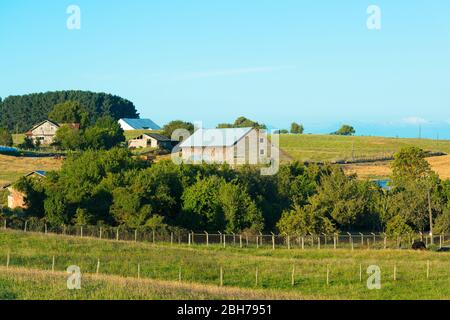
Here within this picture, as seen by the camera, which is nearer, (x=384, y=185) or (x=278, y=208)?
(x=278, y=208)

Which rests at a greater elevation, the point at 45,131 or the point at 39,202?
the point at 45,131

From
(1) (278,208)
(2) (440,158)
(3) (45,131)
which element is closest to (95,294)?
(1) (278,208)

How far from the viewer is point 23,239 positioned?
4297cm

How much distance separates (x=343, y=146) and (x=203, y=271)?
9628cm

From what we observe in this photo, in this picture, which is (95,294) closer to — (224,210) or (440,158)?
(224,210)

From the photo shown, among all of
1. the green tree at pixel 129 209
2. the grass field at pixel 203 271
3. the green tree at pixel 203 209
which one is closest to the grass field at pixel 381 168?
the green tree at pixel 203 209

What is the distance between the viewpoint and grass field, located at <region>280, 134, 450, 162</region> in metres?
113

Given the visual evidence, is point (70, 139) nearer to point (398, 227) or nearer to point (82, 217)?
point (82, 217)

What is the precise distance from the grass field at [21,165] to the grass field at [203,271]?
128 feet

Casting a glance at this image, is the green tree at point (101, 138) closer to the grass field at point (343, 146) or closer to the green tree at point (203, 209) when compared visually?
the grass field at point (343, 146)

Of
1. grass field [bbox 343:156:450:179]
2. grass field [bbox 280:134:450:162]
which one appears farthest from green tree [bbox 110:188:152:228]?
grass field [bbox 280:134:450:162]

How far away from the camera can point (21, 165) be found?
90.6 meters

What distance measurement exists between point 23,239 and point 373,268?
20.6 metres

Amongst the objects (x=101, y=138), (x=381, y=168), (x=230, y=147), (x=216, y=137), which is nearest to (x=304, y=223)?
(x=230, y=147)
